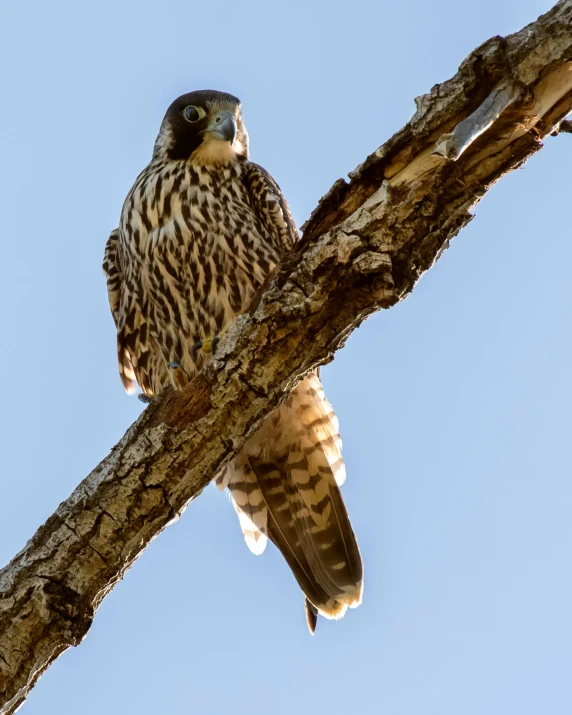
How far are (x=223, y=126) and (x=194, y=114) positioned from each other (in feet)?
1.03

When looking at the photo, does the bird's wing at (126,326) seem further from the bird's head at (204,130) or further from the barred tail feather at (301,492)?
the barred tail feather at (301,492)

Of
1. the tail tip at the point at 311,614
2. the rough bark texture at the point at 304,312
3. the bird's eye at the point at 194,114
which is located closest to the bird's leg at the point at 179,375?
the tail tip at the point at 311,614

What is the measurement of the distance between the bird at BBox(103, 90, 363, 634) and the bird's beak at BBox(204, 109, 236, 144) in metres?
0.28

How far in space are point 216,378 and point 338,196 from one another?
669mm

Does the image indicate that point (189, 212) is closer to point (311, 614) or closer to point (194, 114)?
point (194, 114)

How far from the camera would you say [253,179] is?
15.5ft

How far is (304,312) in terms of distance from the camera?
2.68m

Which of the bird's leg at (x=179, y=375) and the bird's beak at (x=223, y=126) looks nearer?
the bird's leg at (x=179, y=375)

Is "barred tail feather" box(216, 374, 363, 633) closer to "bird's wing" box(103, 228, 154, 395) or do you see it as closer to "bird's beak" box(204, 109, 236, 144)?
"bird's wing" box(103, 228, 154, 395)

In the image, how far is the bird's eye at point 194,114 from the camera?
17.0 feet

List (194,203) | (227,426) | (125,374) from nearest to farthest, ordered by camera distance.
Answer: (227,426) → (194,203) → (125,374)

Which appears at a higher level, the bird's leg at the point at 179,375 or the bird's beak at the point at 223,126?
the bird's beak at the point at 223,126

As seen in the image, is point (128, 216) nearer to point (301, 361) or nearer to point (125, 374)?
point (125, 374)

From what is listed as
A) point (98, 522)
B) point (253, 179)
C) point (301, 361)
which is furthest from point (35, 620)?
point (253, 179)
